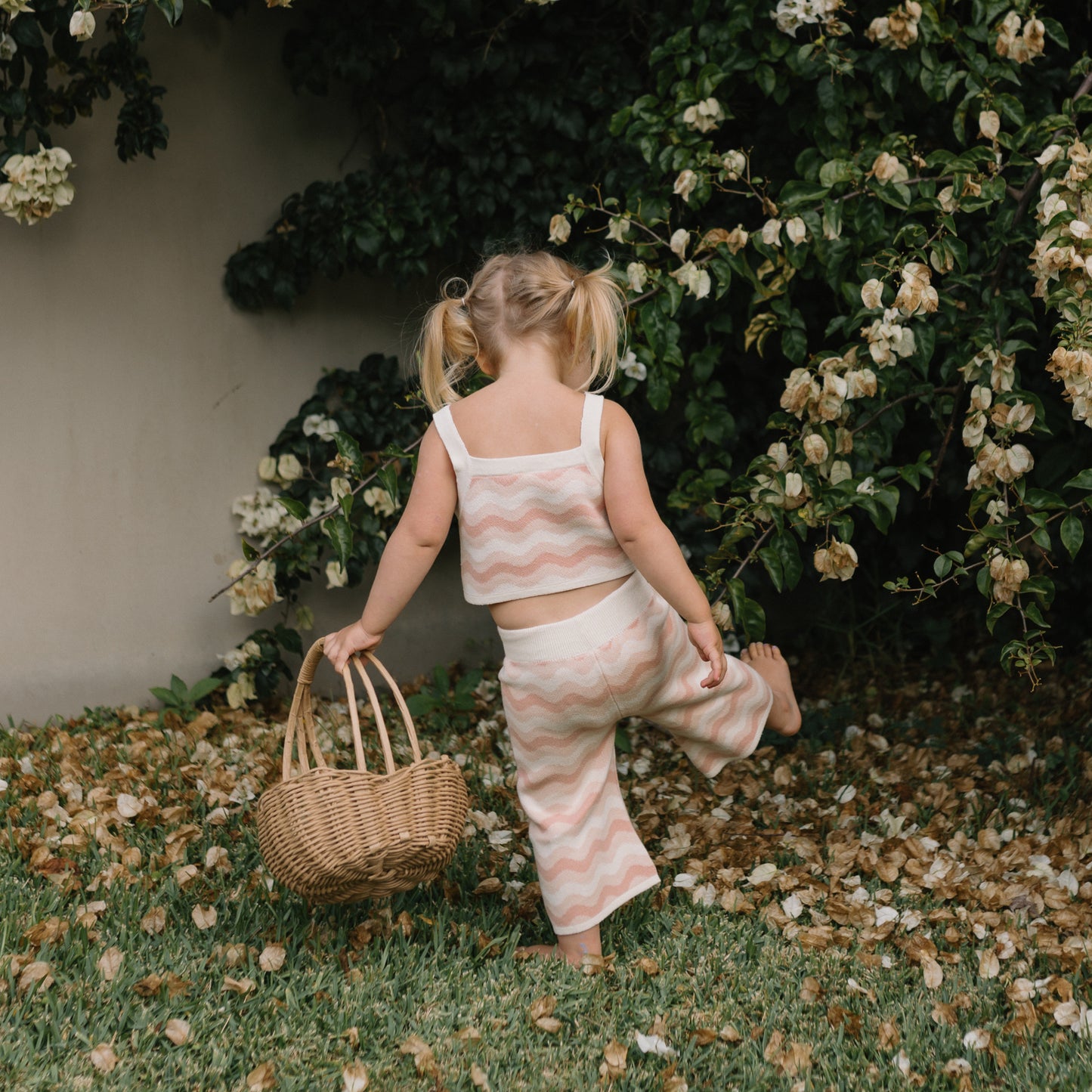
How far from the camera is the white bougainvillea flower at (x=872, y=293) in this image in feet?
7.27

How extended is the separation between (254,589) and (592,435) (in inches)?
62.0

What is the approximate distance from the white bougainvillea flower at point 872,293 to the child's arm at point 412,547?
92cm

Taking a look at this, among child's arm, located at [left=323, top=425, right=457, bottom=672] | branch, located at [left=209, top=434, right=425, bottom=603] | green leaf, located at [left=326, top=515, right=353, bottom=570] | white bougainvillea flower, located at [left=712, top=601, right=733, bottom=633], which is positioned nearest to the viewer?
child's arm, located at [left=323, top=425, right=457, bottom=672]

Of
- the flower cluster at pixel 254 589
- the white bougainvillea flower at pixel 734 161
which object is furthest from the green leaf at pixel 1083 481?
the flower cluster at pixel 254 589

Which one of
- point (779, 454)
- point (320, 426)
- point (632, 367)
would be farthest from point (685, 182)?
point (320, 426)

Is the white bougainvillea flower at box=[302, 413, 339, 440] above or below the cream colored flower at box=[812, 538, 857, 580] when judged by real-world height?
above

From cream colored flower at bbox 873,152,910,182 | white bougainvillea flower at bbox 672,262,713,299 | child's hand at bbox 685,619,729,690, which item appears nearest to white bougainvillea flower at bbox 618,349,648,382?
white bougainvillea flower at bbox 672,262,713,299

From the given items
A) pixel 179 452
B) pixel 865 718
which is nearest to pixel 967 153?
pixel 865 718

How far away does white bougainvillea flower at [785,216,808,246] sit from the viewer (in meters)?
2.42

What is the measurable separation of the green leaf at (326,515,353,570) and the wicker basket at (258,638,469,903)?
736 millimetres

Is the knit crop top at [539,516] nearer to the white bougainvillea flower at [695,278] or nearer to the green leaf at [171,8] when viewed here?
the white bougainvillea flower at [695,278]

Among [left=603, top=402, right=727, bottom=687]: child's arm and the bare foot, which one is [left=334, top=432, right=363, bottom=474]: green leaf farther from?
the bare foot

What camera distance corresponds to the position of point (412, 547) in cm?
195

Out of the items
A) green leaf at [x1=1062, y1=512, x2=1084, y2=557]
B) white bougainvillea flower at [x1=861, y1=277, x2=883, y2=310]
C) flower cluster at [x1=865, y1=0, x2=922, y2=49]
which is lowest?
green leaf at [x1=1062, y1=512, x2=1084, y2=557]
